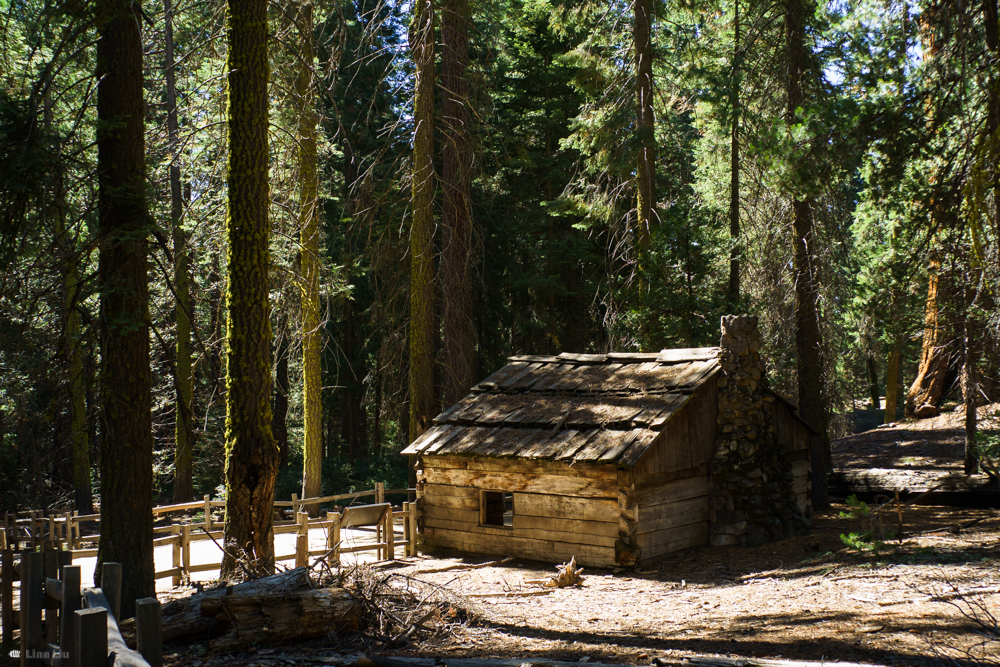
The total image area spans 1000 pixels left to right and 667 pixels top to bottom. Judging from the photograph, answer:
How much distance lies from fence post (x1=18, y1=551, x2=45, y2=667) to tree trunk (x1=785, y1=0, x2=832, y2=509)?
14.4 meters

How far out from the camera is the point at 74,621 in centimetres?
449

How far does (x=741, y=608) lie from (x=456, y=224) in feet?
39.0

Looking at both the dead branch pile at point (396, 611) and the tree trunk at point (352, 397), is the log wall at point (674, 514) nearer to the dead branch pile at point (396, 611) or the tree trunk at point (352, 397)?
the dead branch pile at point (396, 611)

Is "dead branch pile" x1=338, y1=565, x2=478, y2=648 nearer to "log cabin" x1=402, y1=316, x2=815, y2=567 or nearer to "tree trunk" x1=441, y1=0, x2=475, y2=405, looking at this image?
"log cabin" x1=402, y1=316, x2=815, y2=567

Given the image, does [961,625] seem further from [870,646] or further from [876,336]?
[876,336]

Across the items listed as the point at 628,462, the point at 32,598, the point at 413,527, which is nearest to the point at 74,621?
the point at 32,598

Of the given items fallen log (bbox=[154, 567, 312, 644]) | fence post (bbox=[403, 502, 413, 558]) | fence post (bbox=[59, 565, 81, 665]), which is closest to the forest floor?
fallen log (bbox=[154, 567, 312, 644])

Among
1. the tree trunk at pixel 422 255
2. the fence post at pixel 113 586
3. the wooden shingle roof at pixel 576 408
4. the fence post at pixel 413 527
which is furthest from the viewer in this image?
the tree trunk at pixel 422 255

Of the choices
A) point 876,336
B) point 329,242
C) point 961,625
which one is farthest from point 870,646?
point 329,242

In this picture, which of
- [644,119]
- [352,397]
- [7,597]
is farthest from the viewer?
[352,397]

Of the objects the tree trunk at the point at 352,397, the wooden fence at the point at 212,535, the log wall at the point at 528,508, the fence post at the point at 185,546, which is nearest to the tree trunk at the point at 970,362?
the log wall at the point at 528,508

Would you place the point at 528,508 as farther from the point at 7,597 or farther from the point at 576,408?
the point at 7,597

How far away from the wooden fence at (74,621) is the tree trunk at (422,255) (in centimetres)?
1047

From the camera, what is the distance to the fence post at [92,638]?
14.2ft
